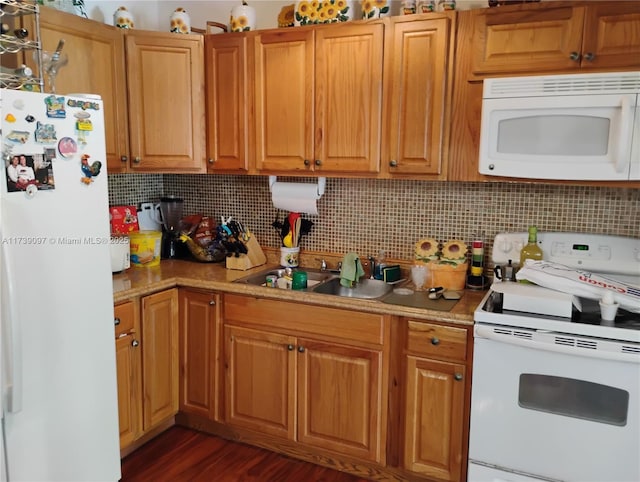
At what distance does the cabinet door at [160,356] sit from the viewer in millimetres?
2711

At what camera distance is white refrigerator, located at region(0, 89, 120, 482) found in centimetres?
182

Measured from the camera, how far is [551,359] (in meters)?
2.08

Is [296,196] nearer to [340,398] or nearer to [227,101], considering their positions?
[227,101]

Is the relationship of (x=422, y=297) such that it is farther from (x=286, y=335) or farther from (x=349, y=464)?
(x=349, y=464)

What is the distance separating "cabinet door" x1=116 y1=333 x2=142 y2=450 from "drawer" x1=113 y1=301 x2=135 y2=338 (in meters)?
0.03

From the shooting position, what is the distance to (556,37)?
2.21 meters

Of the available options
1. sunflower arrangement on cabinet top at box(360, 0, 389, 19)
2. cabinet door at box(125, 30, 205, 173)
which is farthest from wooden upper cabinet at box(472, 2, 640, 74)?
cabinet door at box(125, 30, 205, 173)

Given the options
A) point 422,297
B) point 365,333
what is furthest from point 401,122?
point 365,333

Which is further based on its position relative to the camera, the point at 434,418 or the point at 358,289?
the point at 358,289

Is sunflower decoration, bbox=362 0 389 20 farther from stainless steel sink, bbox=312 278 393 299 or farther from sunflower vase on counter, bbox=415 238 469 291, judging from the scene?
stainless steel sink, bbox=312 278 393 299

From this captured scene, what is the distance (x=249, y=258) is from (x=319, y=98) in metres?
0.94

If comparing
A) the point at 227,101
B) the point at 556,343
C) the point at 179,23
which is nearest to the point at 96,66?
the point at 179,23

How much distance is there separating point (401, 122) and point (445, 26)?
435mm

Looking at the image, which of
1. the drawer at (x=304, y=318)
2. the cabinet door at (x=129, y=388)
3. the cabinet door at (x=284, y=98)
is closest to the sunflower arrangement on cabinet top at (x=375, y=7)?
the cabinet door at (x=284, y=98)
